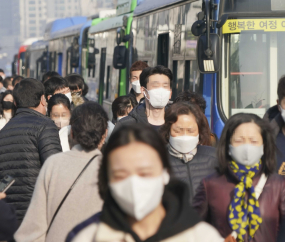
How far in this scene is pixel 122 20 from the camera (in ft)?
43.3

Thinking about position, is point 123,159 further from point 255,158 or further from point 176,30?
point 176,30

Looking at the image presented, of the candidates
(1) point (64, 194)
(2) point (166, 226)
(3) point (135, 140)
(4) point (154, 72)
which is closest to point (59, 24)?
(4) point (154, 72)

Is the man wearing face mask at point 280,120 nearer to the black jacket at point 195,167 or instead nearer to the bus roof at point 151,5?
the black jacket at point 195,167

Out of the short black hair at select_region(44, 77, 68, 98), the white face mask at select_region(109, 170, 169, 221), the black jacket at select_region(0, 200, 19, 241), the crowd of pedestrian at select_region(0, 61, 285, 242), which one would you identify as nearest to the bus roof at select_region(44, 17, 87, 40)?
the short black hair at select_region(44, 77, 68, 98)

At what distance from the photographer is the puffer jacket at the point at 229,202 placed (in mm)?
3201

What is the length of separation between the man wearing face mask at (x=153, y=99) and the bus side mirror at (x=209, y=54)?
1.32 m

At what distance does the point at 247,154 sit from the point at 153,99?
2.40 metres

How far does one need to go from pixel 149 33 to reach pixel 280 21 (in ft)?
12.9

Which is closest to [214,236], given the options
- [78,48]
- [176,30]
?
[176,30]

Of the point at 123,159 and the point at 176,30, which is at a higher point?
the point at 176,30

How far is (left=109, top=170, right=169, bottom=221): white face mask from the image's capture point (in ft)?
6.58

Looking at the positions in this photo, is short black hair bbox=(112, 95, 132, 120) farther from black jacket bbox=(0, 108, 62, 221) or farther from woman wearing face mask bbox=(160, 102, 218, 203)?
woman wearing face mask bbox=(160, 102, 218, 203)

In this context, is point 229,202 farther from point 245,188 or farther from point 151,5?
point 151,5

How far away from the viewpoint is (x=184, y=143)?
13.4ft
